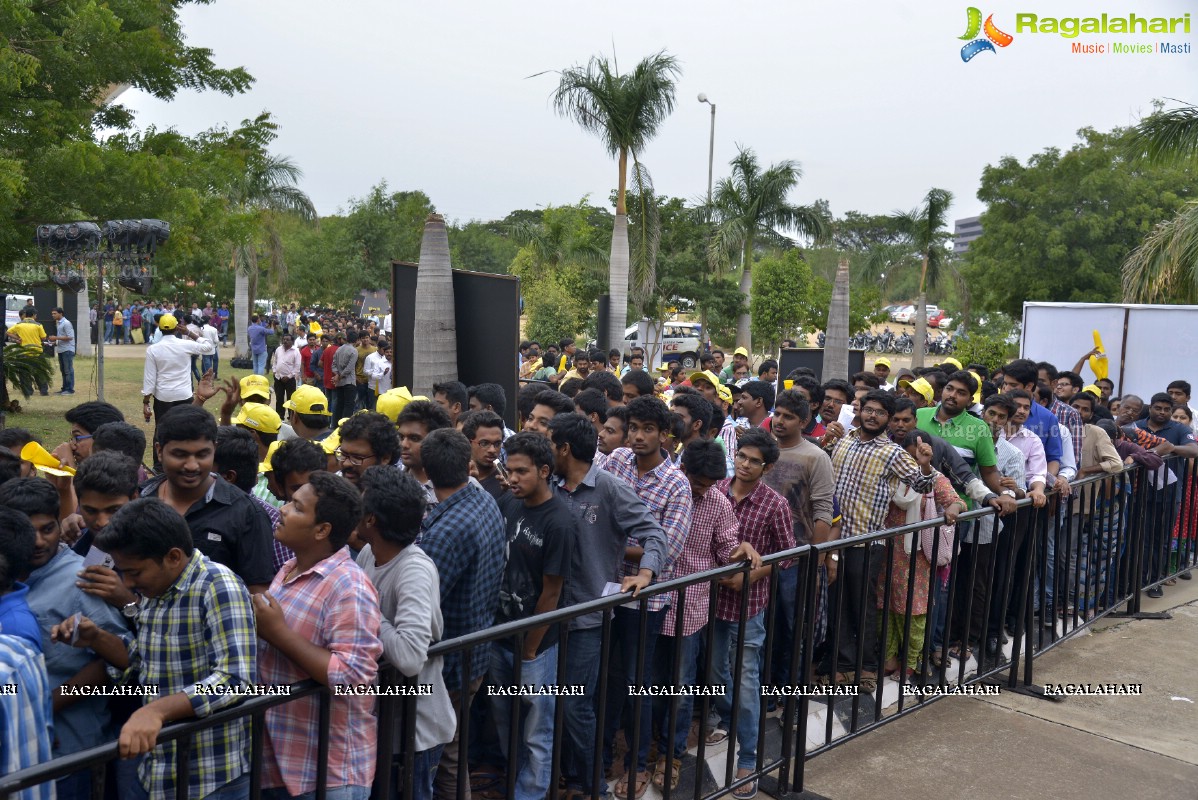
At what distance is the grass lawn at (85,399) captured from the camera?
15.5m

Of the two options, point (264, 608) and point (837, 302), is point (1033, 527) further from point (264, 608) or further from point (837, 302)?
point (837, 302)

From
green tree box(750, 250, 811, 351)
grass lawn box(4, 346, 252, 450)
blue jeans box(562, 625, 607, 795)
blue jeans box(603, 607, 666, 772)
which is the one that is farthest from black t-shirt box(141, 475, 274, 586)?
green tree box(750, 250, 811, 351)

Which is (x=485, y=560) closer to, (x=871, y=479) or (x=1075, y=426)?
(x=871, y=479)

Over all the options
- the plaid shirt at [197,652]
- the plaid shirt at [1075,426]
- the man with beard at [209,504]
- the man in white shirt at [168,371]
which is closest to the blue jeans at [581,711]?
the man with beard at [209,504]

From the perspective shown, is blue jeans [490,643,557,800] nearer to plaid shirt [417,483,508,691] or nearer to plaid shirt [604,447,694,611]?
plaid shirt [417,483,508,691]

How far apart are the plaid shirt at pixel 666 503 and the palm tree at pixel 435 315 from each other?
453 centimetres

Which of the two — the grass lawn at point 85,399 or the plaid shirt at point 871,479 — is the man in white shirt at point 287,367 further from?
the plaid shirt at point 871,479

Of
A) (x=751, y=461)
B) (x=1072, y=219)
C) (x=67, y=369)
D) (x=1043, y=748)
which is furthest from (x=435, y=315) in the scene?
(x=1072, y=219)

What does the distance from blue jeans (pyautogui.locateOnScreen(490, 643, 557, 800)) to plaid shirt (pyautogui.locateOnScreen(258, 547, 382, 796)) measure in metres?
1.04

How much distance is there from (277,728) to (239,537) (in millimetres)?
997

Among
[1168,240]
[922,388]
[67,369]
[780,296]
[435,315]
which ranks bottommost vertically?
[67,369]

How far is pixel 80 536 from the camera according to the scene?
414cm

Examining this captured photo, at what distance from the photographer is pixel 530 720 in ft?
13.5

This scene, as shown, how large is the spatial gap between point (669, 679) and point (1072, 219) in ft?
118
